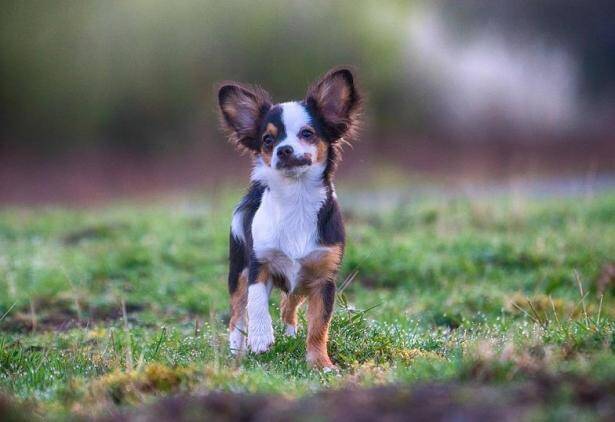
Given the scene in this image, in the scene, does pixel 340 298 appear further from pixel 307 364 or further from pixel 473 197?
pixel 473 197

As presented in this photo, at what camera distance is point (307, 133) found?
609cm

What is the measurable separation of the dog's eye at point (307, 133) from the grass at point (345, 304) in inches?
48.8

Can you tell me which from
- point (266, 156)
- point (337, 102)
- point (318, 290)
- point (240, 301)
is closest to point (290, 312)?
point (240, 301)

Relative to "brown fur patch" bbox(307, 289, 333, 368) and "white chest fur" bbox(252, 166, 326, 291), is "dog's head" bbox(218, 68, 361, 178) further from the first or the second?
"brown fur patch" bbox(307, 289, 333, 368)

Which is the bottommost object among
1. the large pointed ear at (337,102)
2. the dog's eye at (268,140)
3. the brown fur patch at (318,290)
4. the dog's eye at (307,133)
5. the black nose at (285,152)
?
the brown fur patch at (318,290)

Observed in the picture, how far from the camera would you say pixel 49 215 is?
14969 mm

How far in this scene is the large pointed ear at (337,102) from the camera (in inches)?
248

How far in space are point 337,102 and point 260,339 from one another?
172cm

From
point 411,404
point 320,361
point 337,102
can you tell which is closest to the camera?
point 411,404

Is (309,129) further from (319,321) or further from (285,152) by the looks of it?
(319,321)

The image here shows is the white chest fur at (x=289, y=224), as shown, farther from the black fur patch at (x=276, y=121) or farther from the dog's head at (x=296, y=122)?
the black fur patch at (x=276, y=121)

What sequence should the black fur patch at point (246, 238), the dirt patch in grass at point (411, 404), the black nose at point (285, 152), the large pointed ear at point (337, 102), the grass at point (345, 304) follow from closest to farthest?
the dirt patch in grass at point (411, 404) < the grass at point (345, 304) < the black nose at point (285, 152) < the large pointed ear at point (337, 102) < the black fur patch at point (246, 238)

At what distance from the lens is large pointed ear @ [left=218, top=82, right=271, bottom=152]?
6477mm

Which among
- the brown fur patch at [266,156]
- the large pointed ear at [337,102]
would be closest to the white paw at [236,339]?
the brown fur patch at [266,156]
